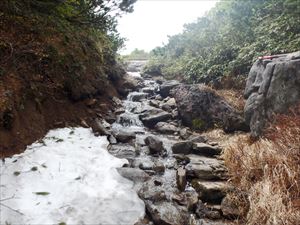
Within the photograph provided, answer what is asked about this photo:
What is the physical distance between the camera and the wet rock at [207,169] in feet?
17.5

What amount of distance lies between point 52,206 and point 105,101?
6.02m

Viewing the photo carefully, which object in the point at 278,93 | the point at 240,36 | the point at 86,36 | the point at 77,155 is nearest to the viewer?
the point at 77,155

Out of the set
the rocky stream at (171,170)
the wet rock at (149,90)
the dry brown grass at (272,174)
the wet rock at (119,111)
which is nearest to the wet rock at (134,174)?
the rocky stream at (171,170)

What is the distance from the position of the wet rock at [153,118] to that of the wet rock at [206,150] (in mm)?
2682

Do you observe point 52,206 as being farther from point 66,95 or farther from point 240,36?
point 240,36

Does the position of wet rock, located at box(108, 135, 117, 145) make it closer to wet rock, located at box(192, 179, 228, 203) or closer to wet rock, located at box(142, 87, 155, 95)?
wet rock, located at box(192, 179, 228, 203)

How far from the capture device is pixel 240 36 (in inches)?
484

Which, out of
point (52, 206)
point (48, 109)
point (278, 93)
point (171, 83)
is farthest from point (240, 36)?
point (52, 206)

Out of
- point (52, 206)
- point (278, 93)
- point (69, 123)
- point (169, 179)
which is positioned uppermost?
point (278, 93)

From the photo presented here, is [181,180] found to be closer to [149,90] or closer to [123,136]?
[123,136]

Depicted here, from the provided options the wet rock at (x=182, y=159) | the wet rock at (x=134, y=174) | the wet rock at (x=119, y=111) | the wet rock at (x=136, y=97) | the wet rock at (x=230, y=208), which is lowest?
the wet rock at (x=230, y=208)

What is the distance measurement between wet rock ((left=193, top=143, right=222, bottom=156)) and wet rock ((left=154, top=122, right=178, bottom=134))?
182 cm

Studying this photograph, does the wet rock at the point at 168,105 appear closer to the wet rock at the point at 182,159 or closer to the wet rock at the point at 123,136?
the wet rock at the point at 123,136

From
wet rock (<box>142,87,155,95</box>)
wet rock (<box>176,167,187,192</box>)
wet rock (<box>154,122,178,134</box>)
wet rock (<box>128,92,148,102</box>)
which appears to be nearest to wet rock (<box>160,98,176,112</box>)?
wet rock (<box>128,92,148,102</box>)
